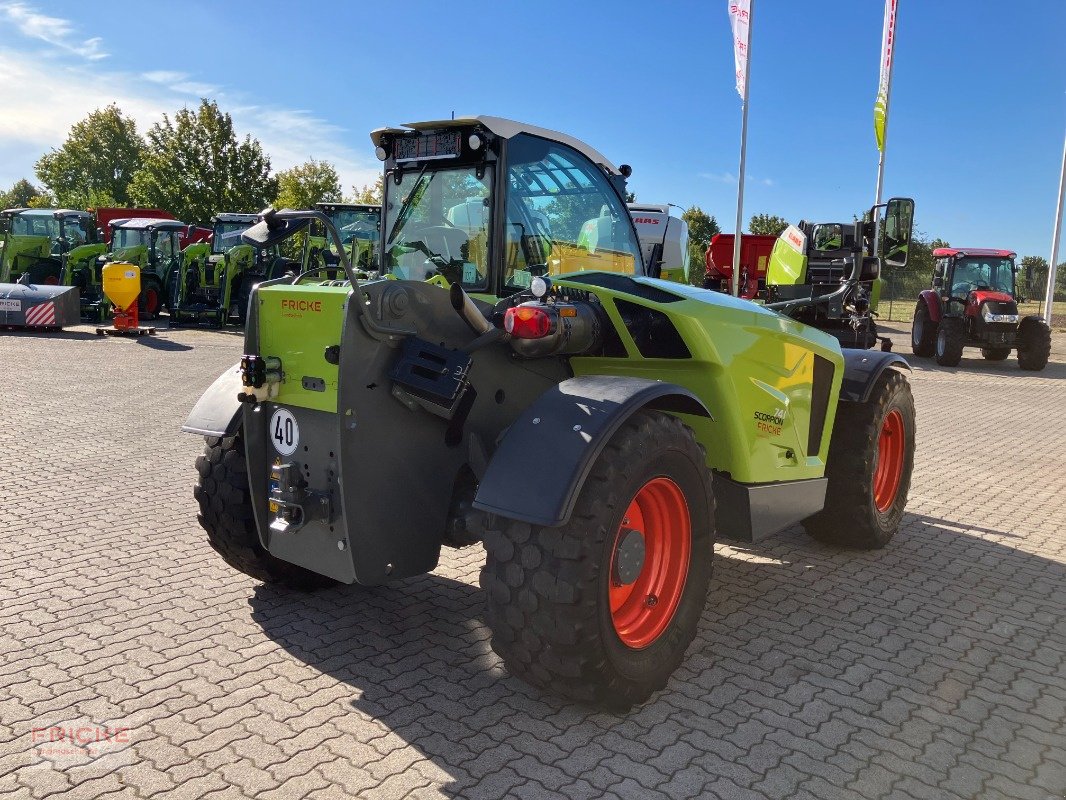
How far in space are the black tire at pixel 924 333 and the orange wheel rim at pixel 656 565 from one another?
16.3 meters

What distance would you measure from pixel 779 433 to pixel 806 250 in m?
3.58

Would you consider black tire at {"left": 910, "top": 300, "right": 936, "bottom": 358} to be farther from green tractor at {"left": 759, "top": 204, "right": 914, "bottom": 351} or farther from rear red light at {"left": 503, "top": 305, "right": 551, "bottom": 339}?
rear red light at {"left": 503, "top": 305, "right": 551, "bottom": 339}

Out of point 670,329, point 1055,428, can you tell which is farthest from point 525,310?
point 1055,428

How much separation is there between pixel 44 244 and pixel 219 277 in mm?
5444

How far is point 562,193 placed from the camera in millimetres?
4070

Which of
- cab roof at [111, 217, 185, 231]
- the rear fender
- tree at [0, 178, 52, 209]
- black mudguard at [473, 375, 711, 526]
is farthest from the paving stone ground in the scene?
tree at [0, 178, 52, 209]

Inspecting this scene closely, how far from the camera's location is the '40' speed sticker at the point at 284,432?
10.3ft

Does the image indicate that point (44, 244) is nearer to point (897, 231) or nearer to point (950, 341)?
point (950, 341)

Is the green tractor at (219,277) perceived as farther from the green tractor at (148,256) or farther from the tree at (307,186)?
the tree at (307,186)

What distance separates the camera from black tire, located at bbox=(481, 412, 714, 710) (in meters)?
2.76

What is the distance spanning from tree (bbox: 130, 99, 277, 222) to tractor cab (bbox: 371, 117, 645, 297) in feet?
128

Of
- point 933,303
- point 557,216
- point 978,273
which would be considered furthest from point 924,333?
point 557,216

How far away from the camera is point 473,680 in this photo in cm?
325

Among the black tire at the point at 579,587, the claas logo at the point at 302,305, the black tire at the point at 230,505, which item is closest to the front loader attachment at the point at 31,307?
the black tire at the point at 230,505
